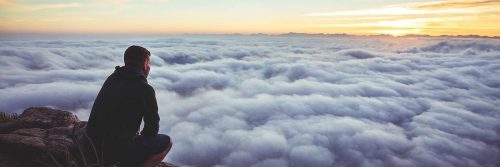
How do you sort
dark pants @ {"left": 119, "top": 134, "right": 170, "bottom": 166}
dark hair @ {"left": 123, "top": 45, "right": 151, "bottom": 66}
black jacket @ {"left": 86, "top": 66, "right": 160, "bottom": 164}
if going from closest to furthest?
black jacket @ {"left": 86, "top": 66, "right": 160, "bottom": 164} → dark hair @ {"left": 123, "top": 45, "right": 151, "bottom": 66} → dark pants @ {"left": 119, "top": 134, "right": 170, "bottom": 166}

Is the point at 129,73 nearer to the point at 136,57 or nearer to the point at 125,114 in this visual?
the point at 136,57

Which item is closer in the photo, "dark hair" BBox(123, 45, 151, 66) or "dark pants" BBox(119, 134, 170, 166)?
"dark hair" BBox(123, 45, 151, 66)

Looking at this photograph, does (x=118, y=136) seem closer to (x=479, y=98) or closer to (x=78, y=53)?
(x=479, y=98)

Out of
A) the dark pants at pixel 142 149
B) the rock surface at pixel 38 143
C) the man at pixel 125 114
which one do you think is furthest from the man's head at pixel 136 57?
the rock surface at pixel 38 143

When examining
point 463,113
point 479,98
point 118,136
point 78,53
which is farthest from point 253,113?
point 78,53

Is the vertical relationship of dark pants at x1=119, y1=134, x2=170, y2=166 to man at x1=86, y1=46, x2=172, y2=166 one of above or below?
below

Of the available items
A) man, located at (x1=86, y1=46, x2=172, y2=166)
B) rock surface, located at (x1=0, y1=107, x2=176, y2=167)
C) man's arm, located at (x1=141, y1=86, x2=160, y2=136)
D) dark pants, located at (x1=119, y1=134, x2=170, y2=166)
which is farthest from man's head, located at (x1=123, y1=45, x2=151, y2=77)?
rock surface, located at (x1=0, y1=107, x2=176, y2=167)

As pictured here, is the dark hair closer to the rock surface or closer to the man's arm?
the man's arm

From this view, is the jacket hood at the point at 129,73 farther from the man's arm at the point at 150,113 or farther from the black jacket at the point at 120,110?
the man's arm at the point at 150,113
